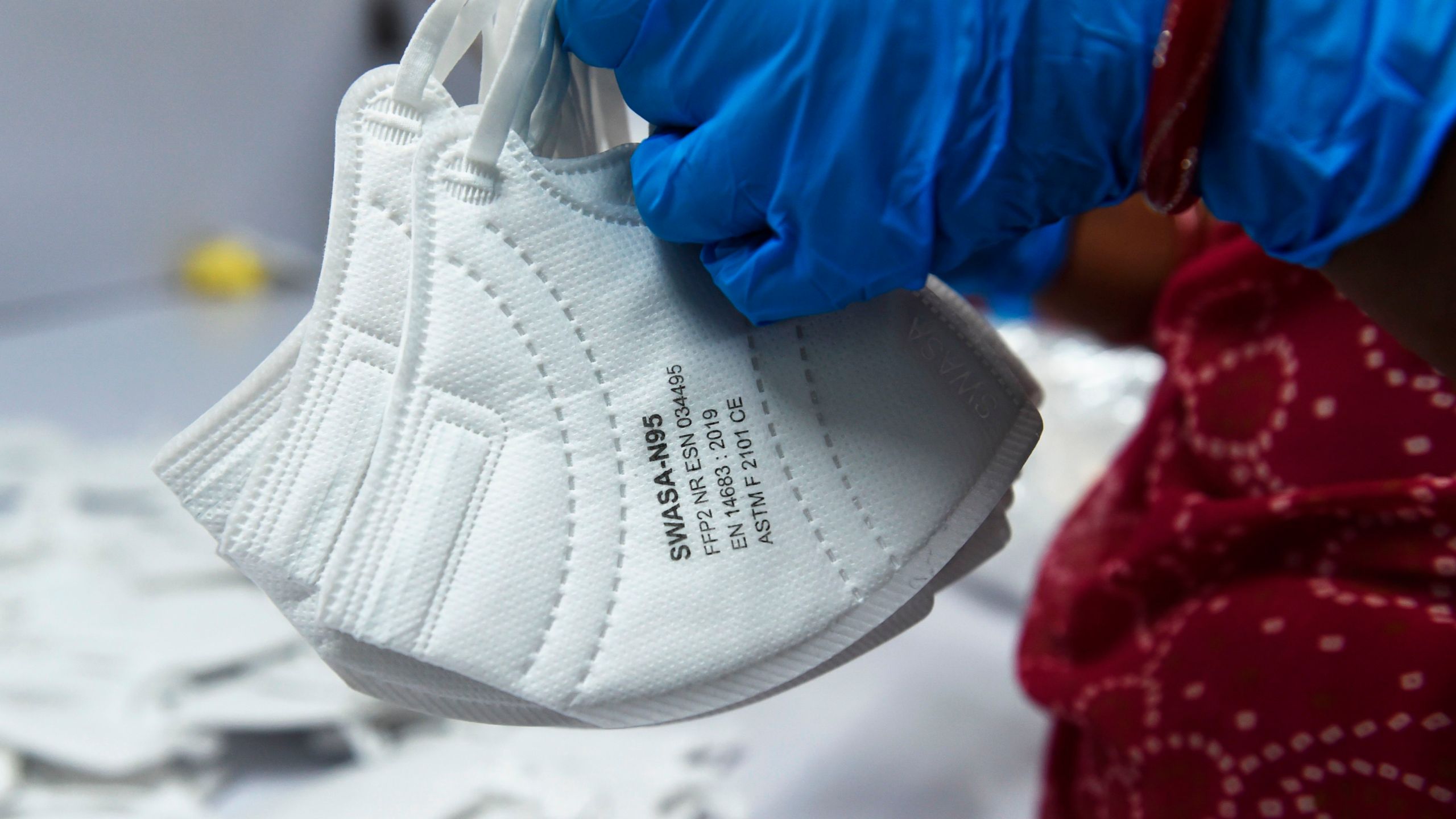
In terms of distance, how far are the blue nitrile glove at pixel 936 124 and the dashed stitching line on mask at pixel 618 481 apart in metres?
0.06

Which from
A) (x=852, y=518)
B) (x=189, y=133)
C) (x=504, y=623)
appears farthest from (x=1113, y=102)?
(x=189, y=133)

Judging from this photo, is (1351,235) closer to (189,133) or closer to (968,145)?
(968,145)

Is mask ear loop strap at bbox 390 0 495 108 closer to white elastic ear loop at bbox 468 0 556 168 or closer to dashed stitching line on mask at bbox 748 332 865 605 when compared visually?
white elastic ear loop at bbox 468 0 556 168

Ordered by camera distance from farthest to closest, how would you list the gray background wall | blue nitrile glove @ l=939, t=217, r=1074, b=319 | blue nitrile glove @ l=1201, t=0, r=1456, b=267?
the gray background wall
blue nitrile glove @ l=939, t=217, r=1074, b=319
blue nitrile glove @ l=1201, t=0, r=1456, b=267

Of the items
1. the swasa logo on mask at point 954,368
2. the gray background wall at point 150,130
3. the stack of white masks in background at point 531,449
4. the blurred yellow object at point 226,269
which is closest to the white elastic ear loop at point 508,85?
the stack of white masks in background at point 531,449

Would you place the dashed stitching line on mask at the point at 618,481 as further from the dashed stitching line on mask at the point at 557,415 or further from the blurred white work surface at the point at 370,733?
the blurred white work surface at the point at 370,733

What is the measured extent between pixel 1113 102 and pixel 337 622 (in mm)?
397

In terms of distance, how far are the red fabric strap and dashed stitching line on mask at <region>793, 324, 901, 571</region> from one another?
0.55 feet

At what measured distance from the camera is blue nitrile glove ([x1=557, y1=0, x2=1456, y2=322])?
360mm

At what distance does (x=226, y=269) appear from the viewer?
1629mm

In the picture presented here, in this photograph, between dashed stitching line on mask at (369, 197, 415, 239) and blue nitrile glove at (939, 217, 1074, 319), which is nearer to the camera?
dashed stitching line on mask at (369, 197, 415, 239)

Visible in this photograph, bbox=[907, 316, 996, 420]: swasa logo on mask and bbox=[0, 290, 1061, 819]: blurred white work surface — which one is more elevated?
bbox=[907, 316, 996, 420]: swasa logo on mask

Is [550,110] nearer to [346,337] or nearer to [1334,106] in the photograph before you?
[346,337]

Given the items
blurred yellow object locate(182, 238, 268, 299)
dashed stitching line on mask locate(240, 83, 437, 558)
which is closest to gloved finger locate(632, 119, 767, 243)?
dashed stitching line on mask locate(240, 83, 437, 558)
